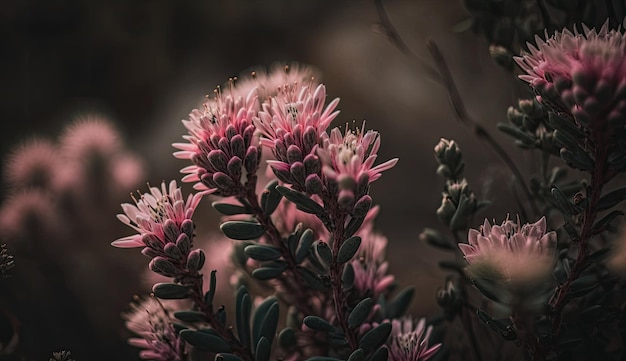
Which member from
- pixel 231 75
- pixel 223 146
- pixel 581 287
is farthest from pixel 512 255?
pixel 231 75

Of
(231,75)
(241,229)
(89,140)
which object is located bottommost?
(241,229)

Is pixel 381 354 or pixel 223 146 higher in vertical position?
pixel 223 146

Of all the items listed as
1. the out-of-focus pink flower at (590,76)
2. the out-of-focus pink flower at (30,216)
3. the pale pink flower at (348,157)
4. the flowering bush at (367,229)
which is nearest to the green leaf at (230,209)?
the flowering bush at (367,229)

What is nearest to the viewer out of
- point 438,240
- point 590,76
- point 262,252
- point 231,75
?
point 590,76

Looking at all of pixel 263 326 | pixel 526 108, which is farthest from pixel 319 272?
pixel 526 108

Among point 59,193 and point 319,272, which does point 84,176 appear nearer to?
point 59,193

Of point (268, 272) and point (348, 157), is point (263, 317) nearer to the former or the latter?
point (268, 272)

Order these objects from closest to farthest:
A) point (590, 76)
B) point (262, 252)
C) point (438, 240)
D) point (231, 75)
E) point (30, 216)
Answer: point (590, 76)
point (262, 252)
point (438, 240)
point (30, 216)
point (231, 75)
